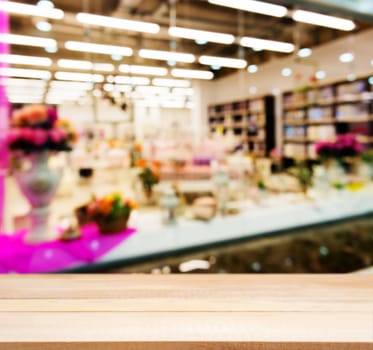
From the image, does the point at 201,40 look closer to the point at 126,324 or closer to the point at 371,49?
the point at 371,49

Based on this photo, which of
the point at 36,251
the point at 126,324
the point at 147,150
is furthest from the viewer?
the point at 147,150

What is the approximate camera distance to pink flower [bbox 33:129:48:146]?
2.75 meters

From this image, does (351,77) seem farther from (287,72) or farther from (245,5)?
(245,5)

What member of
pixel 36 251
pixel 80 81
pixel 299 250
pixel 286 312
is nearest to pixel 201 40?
pixel 80 81

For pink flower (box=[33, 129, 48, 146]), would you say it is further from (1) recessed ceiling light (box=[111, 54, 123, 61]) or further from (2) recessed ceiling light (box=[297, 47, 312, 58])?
(2) recessed ceiling light (box=[297, 47, 312, 58])

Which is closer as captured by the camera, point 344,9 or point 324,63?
point 344,9

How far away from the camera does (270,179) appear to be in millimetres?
5094

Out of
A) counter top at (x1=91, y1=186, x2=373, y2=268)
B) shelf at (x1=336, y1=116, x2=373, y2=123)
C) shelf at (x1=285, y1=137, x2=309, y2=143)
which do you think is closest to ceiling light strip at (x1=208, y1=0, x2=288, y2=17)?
counter top at (x1=91, y1=186, x2=373, y2=268)

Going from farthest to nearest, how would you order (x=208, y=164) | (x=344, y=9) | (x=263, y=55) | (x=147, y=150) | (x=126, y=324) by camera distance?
(x=263, y=55) < (x=208, y=164) < (x=147, y=150) < (x=344, y=9) < (x=126, y=324)

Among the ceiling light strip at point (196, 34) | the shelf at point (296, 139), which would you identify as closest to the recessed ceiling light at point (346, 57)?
the shelf at point (296, 139)

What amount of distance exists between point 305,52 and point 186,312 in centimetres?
735

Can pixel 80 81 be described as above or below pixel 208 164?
above

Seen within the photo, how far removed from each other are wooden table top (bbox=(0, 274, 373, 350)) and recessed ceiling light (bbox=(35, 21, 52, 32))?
334 centimetres

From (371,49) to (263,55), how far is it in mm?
1848
